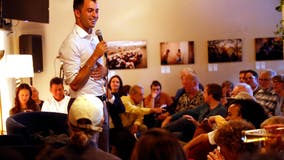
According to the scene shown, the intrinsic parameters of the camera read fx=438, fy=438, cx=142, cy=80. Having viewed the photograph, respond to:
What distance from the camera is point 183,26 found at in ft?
24.9

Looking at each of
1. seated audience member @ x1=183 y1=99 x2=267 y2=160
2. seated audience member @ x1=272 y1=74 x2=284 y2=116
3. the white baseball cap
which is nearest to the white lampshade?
seated audience member @ x1=183 y1=99 x2=267 y2=160

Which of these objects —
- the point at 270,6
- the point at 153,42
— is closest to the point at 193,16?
the point at 153,42

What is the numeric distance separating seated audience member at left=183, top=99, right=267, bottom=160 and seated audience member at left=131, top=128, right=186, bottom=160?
5.25 feet

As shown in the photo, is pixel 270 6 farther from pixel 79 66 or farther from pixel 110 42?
pixel 79 66

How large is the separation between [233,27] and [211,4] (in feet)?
1.80

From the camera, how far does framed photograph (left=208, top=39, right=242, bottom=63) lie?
7520 millimetres

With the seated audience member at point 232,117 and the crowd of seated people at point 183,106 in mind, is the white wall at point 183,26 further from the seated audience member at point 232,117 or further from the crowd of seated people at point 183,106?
the seated audience member at point 232,117

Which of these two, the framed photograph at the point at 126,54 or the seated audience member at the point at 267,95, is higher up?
the framed photograph at the point at 126,54

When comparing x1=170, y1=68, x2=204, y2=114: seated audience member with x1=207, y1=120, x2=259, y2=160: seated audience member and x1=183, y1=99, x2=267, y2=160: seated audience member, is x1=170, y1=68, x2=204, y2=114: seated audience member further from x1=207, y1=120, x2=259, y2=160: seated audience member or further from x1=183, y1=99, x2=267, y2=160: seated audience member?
x1=207, y1=120, x2=259, y2=160: seated audience member

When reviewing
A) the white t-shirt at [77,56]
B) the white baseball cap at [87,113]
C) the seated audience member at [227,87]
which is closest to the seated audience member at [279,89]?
the seated audience member at [227,87]

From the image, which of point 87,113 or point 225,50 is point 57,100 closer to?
point 87,113

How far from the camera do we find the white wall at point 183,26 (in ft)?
24.7

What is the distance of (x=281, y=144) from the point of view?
6.97 feet

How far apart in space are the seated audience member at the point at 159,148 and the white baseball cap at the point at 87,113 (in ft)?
1.84
